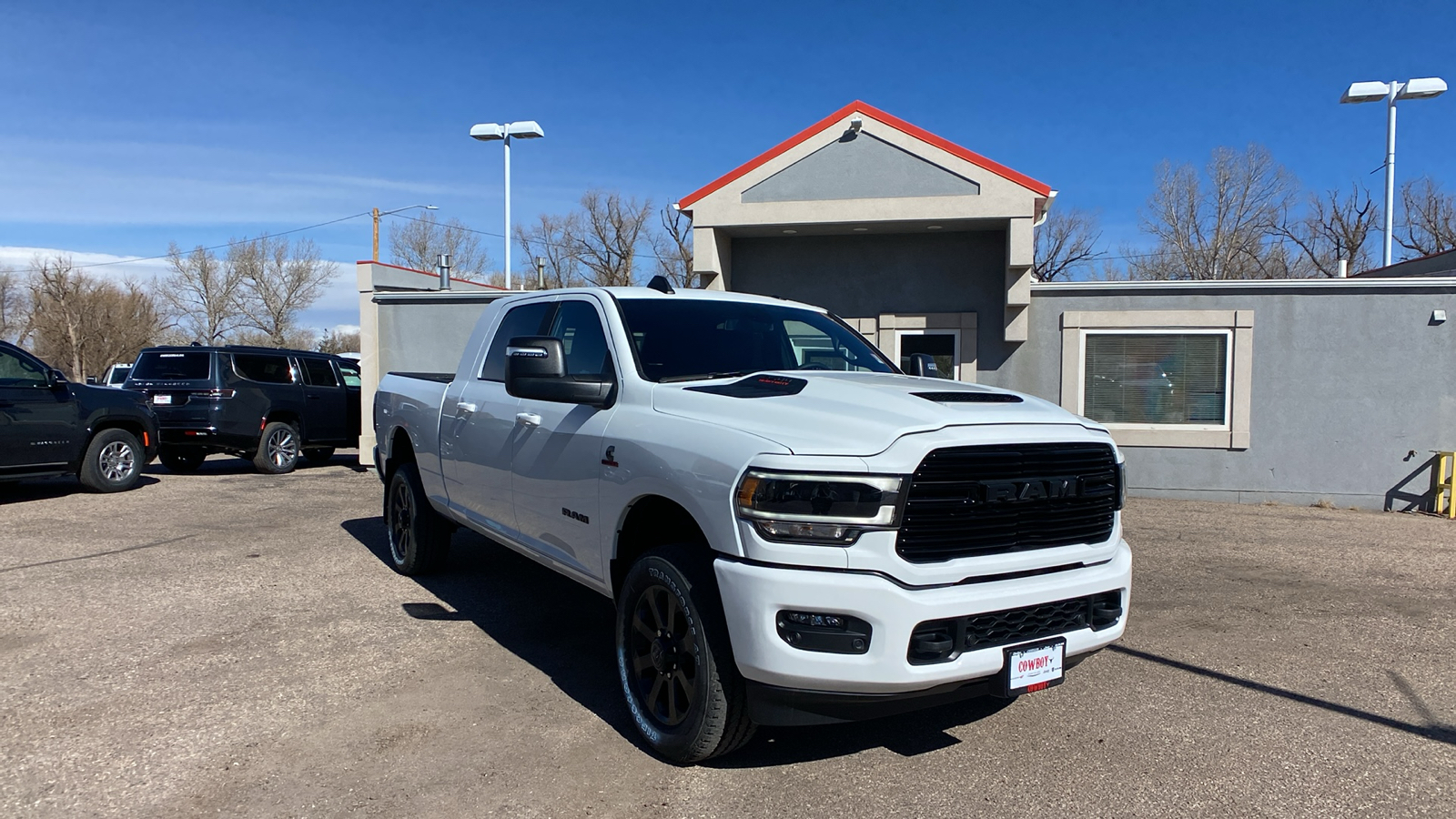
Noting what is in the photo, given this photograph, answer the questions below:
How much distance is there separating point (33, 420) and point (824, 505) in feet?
33.9

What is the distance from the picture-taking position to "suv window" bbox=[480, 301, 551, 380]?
547cm

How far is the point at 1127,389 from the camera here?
39.5 feet

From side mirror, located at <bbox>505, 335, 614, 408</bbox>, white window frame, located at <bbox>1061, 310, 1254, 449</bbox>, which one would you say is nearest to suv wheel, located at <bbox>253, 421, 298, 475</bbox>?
side mirror, located at <bbox>505, 335, 614, 408</bbox>

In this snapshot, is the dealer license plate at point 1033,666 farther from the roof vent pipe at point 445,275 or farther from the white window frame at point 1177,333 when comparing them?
the roof vent pipe at point 445,275

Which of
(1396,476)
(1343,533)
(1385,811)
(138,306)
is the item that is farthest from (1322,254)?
(138,306)

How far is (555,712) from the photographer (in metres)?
4.29

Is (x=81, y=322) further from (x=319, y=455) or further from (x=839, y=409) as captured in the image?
(x=839, y=409)

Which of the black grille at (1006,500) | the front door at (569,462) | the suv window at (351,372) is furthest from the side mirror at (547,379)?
the suv window at (351,372)

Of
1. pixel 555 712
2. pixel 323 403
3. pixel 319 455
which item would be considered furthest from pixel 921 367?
pixel 319 455

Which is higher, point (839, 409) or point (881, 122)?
point (881, 122)

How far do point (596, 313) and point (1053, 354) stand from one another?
347 inches

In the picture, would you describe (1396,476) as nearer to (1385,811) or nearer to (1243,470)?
(1243,470)

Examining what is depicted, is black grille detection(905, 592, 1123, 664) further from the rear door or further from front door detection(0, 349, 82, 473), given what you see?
the rear door

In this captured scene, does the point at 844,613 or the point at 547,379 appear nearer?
the point at 844,613
